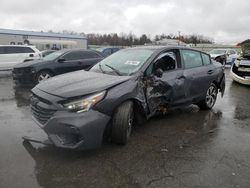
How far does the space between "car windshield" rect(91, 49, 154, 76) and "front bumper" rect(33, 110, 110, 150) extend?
126cm

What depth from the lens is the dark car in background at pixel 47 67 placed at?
32.4 feet

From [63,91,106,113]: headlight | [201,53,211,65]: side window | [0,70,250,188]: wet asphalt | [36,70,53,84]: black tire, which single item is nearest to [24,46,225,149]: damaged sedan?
[63,91,106,113]: headlight

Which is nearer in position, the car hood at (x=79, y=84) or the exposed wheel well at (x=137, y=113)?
the car hood at (x=79, y=84)

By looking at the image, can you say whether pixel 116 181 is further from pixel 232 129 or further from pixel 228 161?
pixel 232 129

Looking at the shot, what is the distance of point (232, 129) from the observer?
5.18m

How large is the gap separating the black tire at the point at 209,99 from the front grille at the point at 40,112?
3962mm

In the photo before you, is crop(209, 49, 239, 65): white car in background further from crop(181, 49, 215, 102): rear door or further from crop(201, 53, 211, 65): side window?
crop(181, 49, 215, 102): rear door

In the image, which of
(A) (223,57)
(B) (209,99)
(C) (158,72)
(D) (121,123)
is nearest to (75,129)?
(D) (121,123)

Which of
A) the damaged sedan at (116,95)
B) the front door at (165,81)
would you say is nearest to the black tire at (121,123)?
the damaged sedan at (116,95)

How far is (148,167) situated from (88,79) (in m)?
1.71

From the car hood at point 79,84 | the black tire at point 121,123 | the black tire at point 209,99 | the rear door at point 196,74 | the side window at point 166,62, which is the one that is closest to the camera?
the car hood at point 79,84

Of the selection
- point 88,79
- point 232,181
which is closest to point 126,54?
point 88,79

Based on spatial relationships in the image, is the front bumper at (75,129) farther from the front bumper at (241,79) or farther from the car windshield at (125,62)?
the front bumper at (241,79)

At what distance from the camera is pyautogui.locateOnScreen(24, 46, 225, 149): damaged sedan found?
3566 mm
